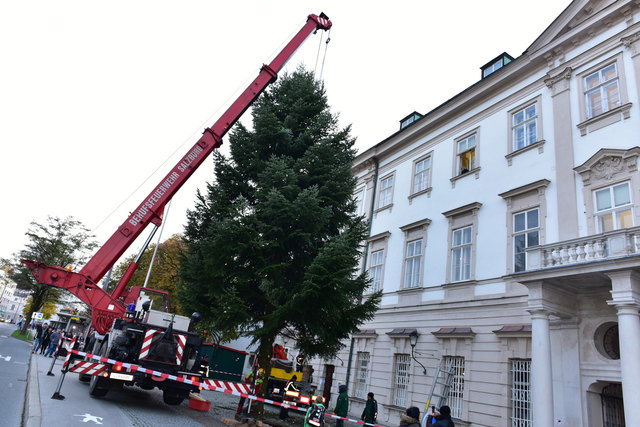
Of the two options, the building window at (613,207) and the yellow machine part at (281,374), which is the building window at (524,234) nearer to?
the building window at (613,207)

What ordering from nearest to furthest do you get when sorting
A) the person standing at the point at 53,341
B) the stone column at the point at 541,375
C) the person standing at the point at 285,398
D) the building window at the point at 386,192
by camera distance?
the stone column at the point at 541,375, the person standing at the point at 285,398, the building window at the point at 386,192, the person standing at the point at 53,341

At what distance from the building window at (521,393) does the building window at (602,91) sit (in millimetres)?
7445

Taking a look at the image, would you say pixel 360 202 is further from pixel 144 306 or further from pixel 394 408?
pixel 144 306

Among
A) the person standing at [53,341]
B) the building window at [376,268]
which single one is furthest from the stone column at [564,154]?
the person standing at [53,341]

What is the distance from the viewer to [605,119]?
1176 cm

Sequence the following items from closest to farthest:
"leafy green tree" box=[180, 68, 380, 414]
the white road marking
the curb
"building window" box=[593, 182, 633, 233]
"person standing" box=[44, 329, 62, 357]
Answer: the curb, the white road marking, "building window" box=[593, 182, 633, 233], "leafy green tree" box=[180, 68, 380, 414], "person standing" box=[44, 329, 62, 357]

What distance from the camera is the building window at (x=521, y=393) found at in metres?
11.2

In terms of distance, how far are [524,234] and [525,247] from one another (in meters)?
0.54

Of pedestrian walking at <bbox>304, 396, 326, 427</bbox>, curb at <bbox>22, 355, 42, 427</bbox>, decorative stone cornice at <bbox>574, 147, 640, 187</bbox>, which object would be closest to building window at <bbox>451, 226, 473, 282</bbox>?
decorative stone cornice at <bbox>574, 147, 640, 187</bbox>

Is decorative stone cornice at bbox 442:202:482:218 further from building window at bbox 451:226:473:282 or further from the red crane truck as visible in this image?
the red crane truck

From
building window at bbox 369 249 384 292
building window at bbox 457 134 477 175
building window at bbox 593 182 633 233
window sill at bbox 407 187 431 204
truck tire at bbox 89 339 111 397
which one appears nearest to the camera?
truck tire at bbox 89 339 111 397

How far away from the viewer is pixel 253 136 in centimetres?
1391

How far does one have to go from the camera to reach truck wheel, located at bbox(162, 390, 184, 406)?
11.2m

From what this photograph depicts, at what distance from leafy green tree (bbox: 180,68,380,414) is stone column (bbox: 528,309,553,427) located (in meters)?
4.40
